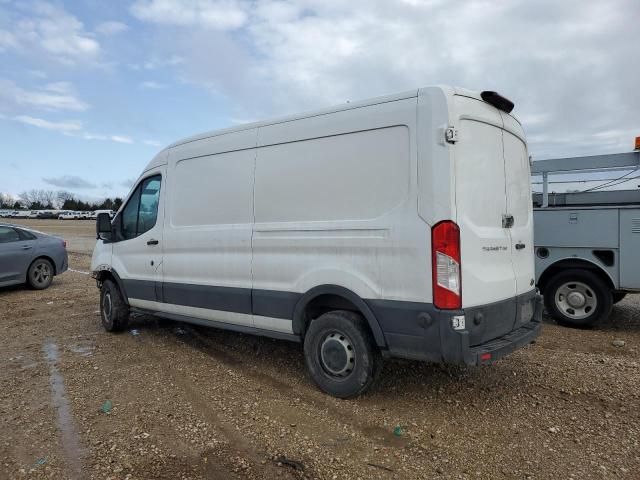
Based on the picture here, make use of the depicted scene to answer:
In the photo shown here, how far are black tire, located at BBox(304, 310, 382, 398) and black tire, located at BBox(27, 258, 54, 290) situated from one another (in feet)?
28.9

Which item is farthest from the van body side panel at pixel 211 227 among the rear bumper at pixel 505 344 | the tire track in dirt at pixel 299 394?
the rear bumper at pixel 505 344

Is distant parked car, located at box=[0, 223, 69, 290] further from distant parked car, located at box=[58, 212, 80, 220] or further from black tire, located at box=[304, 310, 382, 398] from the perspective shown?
distant parked car, located at box=[58, 212, 80, 220]

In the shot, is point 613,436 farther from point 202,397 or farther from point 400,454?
point 202,397

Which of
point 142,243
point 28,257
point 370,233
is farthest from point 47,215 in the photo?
point 370,233

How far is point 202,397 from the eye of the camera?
4445 millimetres

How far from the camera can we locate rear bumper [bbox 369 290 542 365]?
11.9 feet

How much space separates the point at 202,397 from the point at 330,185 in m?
2.22

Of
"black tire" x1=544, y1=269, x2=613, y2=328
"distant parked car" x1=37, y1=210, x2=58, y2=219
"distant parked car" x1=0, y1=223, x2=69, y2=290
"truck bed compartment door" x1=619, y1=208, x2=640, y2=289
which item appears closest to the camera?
"truck bed compartment door" x1=619, y1=208, x2=640, y2=289

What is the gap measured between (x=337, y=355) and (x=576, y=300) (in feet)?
14.1

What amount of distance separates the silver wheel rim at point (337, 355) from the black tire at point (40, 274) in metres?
8.99

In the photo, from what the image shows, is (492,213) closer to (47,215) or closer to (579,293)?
(579,293)

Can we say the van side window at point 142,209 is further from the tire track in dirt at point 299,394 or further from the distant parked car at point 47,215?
the distant parked car at point 47,215

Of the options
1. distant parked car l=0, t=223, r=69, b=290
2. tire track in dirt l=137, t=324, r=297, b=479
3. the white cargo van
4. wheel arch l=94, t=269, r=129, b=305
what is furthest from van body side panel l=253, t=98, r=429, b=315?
distant parked car l=0, t=223, r=69, b=290

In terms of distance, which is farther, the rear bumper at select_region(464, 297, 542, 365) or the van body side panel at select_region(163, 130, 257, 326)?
the van body side panel at select_region(163, 130, 257, 326)
